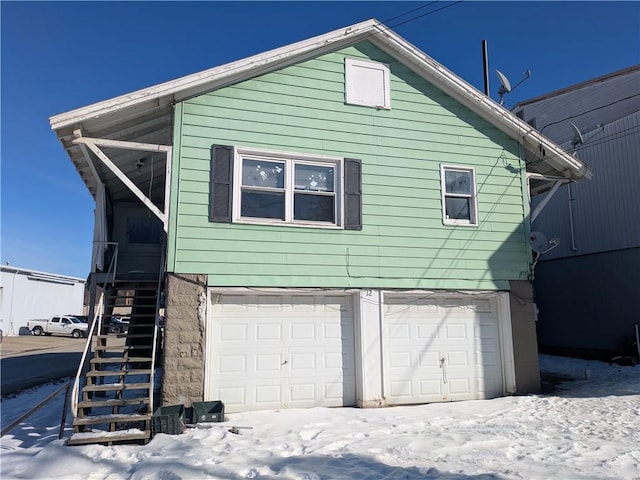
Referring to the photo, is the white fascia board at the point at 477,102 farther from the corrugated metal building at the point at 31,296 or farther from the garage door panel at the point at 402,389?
the corrugated metal building at the point at 31,296

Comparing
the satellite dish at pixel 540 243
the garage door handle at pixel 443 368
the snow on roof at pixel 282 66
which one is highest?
the snow on roof at pixel 282 66

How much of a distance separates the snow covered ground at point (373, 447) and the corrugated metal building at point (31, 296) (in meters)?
26.6

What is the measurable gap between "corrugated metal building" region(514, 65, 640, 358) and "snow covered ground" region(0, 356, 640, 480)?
19.4 ft

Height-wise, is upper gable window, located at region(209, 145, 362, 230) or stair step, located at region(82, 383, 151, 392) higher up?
upper gable window, located at region(209, 145, 362, 230)

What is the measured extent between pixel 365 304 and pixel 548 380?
18.4 feet

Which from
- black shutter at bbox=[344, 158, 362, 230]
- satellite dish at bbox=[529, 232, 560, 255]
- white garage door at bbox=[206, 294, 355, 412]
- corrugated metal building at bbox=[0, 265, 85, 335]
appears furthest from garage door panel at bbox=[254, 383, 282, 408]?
corrugated metal building at bbox=[0, 265, 85, 335]

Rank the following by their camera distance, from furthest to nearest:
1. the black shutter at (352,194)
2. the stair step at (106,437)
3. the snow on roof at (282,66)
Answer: the black shutter at (352,194)
the snow on roof at (282,66)
the stair step at (106,437)

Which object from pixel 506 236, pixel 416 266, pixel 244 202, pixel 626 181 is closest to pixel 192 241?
pixel 244 202

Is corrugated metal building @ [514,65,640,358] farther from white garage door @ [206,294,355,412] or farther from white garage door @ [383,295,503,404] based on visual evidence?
white garage door @ [206,294,355,412]

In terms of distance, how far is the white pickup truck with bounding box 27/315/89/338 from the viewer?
29656 millimetres

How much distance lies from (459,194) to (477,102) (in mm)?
1945

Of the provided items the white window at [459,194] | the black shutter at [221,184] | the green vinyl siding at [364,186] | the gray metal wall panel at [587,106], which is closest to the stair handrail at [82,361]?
the green vinyl siding at [364,186]

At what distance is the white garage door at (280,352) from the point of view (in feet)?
25.3

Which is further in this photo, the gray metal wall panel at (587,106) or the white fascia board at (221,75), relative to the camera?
the gray metal wall panel at (587,106)
